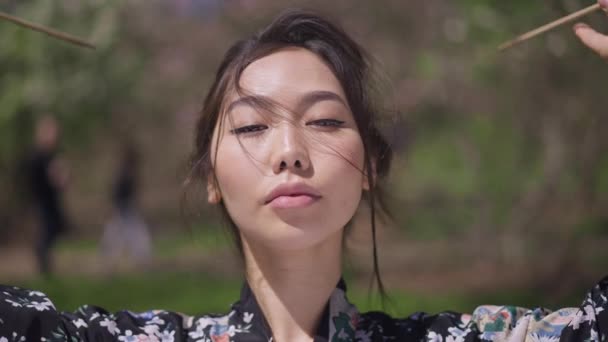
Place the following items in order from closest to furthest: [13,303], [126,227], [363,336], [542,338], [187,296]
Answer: [13,303], [542,338], [363,336], [187,296], [126,227]

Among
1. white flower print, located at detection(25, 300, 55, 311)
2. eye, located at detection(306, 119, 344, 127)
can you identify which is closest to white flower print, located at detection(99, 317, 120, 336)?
white flower print, located at detection(25, 300, 55, 311)

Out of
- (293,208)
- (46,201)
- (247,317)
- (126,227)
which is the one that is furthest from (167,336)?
(126,227)

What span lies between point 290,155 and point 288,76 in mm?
214

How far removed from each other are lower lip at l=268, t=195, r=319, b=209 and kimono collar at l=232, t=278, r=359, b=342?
271mm

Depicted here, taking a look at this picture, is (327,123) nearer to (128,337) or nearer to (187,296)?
(128,337)

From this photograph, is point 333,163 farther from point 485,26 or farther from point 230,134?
point 485,26

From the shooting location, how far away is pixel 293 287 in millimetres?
1813

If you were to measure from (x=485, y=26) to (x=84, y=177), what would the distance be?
354 inches

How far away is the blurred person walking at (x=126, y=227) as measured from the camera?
9695 millimetres

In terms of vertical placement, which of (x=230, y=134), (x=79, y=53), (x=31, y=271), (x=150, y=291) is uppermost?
(x=230, y=134)

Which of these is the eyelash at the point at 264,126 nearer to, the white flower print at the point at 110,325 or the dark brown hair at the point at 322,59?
the dark brown hair at the point at 322,59

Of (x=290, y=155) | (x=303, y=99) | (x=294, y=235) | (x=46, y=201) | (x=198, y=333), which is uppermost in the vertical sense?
(x=303, y=99)

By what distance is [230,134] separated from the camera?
5.86 ft

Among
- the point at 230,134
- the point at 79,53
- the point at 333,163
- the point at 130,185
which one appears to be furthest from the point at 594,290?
the point at 130,185
